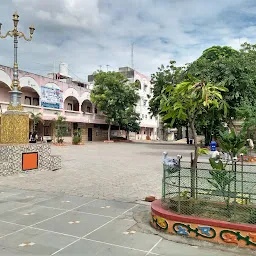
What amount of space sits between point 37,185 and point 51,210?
10.4 feet

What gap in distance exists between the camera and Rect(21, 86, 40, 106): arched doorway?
28781 mm

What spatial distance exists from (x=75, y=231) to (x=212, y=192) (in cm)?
240

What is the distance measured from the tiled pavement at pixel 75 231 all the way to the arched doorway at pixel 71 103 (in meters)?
28.7

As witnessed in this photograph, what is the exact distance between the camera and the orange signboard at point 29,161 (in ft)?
36.4

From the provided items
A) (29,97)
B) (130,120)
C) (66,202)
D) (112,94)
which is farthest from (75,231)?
(130,120)

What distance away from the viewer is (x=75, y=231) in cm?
472

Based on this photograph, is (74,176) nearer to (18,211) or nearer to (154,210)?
(18,211)

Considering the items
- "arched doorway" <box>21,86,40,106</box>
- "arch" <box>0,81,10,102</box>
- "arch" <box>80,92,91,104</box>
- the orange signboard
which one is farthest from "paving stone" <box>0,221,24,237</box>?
"arch" <box>80,92,91,104</box>

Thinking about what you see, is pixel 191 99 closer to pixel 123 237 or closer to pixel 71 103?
pixel 123 237

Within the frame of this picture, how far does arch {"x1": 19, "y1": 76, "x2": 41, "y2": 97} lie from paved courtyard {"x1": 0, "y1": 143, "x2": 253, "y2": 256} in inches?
755

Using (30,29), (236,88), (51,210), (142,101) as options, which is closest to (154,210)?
(51,210)

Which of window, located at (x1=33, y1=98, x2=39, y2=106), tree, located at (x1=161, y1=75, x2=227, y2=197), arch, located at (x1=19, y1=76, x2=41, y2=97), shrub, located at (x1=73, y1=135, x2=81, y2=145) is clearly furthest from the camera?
window, located at (x1=33, y1=98, x2=39, y2=106)

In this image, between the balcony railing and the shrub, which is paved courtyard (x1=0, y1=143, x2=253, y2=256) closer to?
the balcony railing

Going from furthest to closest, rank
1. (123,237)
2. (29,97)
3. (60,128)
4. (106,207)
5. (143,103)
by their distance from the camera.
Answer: (143,103)
(29,97)
(60,128)
(106,207)
(123,237)
